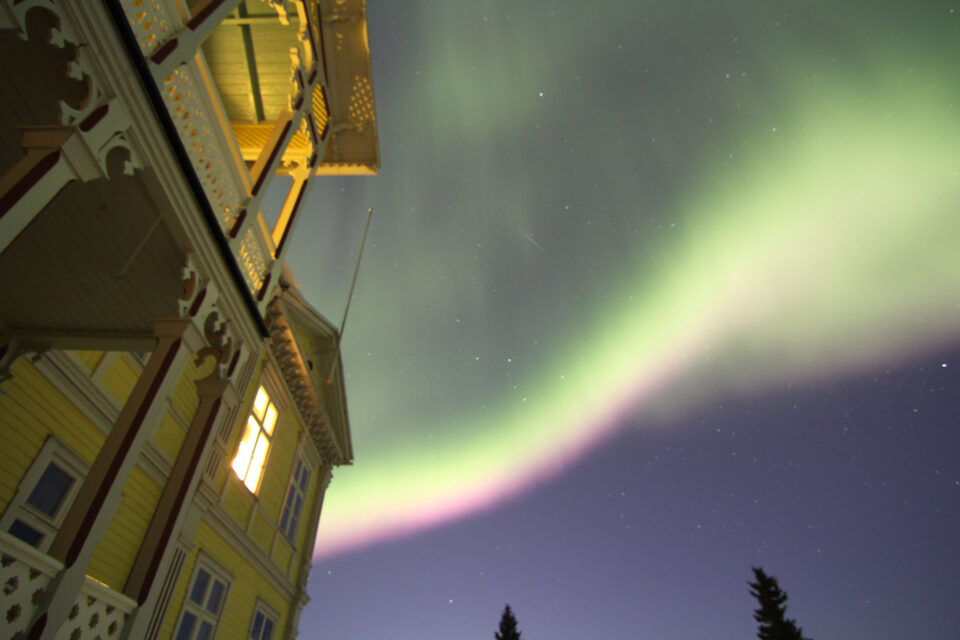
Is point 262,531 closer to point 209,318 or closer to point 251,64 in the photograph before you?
point 209,318

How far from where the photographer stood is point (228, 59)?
1030 cm

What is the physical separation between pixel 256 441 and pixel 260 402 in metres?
0.97

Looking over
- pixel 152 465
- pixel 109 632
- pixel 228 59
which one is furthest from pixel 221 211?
pixel 228 59

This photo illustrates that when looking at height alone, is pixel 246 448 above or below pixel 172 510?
above

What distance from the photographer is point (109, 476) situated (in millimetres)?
4434

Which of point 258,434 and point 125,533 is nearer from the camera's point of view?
point 125,533

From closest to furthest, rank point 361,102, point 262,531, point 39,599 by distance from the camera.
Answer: point 39,599, point 361,102, point 262,531

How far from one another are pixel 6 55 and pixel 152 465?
6.40 meters

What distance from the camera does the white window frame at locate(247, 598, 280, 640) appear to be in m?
12.0

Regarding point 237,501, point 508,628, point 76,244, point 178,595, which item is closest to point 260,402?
point 237,501

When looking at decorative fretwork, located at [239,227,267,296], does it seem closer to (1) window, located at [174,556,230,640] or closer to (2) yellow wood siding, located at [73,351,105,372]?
(2) yellow wood siding, located at [73,351,105,372]

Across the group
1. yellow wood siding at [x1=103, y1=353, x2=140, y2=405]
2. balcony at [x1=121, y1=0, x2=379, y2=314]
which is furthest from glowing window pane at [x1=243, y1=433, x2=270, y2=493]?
balcony at [x1=121, y1=0, x2=379, y2=314]

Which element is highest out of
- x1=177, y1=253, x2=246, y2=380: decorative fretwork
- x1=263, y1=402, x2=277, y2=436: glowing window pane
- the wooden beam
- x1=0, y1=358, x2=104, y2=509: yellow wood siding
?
the wooden beam

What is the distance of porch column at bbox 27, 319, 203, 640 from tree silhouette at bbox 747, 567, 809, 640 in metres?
56.1
